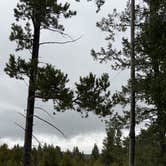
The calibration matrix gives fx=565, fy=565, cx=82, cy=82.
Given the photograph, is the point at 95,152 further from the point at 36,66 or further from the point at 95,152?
the point at 36,66

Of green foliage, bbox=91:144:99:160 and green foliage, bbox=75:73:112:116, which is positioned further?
green foliage, bbox=91:144:99:160

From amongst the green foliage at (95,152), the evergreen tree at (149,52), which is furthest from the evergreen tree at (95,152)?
the evergreen tree at (149,52)

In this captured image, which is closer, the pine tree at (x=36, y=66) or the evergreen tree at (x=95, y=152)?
the pine tree at (x=36, y=66)

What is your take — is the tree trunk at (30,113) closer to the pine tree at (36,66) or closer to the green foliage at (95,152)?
the pine tree at (36,66)

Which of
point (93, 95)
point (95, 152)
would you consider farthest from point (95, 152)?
point (93, 95)

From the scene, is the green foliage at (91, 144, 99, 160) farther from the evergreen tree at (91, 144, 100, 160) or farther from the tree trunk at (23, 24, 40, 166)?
the tree trunk at (23, 24, 40, 166)

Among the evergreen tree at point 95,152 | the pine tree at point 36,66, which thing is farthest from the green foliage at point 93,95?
the evergreen tree at point 95,152

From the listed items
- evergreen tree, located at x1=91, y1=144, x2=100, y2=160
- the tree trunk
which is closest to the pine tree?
the tree trunk

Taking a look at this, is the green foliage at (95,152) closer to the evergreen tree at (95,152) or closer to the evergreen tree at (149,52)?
the evergreen tree at (95,152)

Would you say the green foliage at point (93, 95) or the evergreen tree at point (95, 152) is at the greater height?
the evergreen tree at point (95, 152)

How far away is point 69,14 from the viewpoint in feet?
80.6

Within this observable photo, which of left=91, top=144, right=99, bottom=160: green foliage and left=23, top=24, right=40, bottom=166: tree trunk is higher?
left=91, top=144, right=99, bottom=160: green foliage

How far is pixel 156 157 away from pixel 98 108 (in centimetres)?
549

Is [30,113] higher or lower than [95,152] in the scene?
lower
